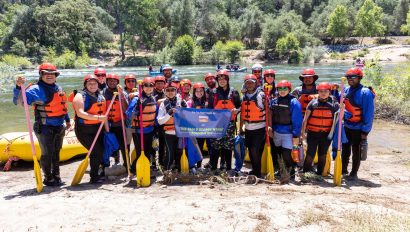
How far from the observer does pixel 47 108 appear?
4988mm

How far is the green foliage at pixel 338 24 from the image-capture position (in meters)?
61.3

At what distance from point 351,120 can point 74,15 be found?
55.1m

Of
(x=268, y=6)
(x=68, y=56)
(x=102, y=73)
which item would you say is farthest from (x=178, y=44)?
(x=268, y=6)

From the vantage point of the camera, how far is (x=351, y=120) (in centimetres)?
553

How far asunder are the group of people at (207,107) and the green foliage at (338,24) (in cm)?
6064

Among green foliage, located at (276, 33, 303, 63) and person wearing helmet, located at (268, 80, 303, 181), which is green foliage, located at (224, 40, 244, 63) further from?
person wearing helmet, located at (268, 80, 303, 181)

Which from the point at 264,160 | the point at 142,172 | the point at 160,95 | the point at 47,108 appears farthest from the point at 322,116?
the point at 47,108

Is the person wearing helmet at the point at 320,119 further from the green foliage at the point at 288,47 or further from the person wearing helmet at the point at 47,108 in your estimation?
the green foliage at the point at 288,47

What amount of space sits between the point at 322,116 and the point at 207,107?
1.74 meters

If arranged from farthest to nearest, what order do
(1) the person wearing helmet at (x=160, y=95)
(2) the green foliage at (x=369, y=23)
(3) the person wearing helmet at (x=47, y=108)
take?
1. (2) the green foliage at (x=369, y=23)
2. (1) the person wearing helmet at (x=160, y=95)
3. (3) the person wearing helmet at (x=47, y=108)

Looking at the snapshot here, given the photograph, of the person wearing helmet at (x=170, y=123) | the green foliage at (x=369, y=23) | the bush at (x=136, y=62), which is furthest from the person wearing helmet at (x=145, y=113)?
the green foliage at (x=369, y=23)

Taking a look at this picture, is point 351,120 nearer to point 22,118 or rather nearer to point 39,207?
point 39,207

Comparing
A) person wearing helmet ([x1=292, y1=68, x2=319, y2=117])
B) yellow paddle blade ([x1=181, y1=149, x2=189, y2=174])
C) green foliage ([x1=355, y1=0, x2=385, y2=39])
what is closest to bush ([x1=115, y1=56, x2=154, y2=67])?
green foliage ([x1=355, y1=0, x2=385, y2=39])

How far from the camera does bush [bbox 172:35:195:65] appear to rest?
48.0m
